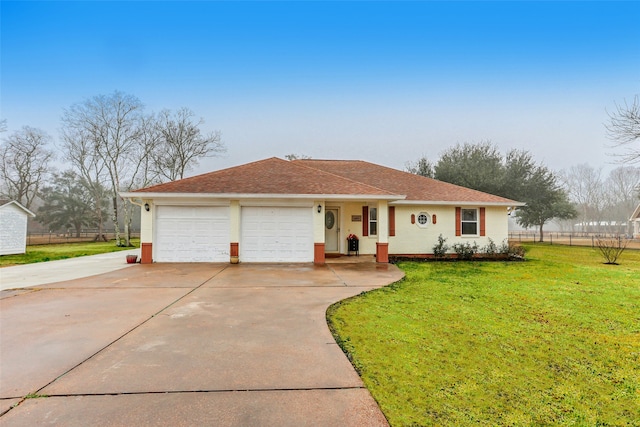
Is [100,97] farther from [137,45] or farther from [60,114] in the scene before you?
[137,45]

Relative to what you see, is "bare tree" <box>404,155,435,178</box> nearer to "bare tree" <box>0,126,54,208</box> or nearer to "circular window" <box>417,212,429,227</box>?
"circular window" <box>417,212,429,227</box>

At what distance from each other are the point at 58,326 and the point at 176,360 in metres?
2.62

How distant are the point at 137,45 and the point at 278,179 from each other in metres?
12.4

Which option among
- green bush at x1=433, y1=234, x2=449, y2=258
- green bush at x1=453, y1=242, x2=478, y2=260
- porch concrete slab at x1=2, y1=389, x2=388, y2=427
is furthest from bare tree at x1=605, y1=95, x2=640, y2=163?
porch concrete slab at x1=2, y1=389, x2=388, y2=427

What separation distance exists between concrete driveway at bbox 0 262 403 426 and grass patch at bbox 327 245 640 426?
18.0 inches

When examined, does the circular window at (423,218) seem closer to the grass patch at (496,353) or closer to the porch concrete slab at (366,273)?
the porch concrete slab at (366,273)

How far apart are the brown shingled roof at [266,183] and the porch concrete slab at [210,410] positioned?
29.3ft

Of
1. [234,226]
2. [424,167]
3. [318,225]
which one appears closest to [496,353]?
[318,225]

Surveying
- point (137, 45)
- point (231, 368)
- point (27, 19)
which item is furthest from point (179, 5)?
point (231, 368)

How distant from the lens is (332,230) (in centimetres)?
1428

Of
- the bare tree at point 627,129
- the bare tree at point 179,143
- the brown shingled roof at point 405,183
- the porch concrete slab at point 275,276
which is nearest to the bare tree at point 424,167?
the brown shingled roof at point 405,183

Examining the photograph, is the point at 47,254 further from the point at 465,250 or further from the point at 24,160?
the point at 24,160

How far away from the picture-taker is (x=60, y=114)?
25.6m

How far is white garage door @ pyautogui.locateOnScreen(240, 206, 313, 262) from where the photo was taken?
38.0ft
